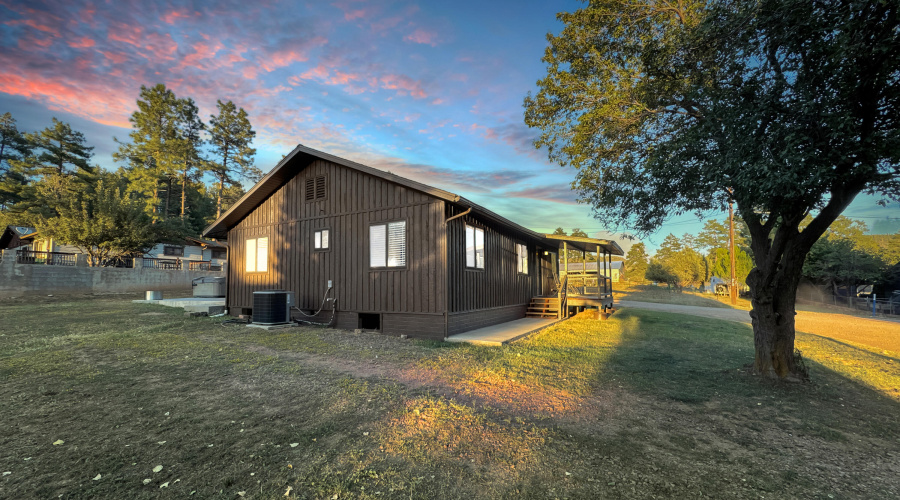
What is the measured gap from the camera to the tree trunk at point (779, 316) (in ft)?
16.5

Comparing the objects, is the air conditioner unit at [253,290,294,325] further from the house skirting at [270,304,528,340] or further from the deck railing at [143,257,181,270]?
the deck railing at [143,257,181,270]

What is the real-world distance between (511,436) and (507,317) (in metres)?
8.61

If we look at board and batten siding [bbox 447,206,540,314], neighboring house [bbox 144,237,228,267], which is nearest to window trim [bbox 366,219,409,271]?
board and batten siding [bbox 447,206,540,314]

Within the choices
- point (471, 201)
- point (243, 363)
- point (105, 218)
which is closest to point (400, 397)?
point (243, 363)

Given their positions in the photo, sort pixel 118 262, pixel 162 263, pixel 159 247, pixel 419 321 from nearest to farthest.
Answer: pixel 419 321, pixel 118 262, pixel 162 263, pixel 159 247

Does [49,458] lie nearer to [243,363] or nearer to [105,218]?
[243,363]

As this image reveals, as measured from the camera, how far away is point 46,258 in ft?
68.6

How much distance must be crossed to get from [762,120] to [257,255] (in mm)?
13331

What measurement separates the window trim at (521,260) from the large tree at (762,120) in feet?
18.4

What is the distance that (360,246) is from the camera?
9.81 metres

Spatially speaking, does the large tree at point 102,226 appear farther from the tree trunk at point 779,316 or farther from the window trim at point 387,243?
the tree trunk at point 779,316

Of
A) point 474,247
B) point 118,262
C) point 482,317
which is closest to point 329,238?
point 474,247

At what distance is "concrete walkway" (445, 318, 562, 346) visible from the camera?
26.4 ft

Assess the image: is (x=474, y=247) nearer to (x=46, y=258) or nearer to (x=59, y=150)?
(x=46, y=258)
